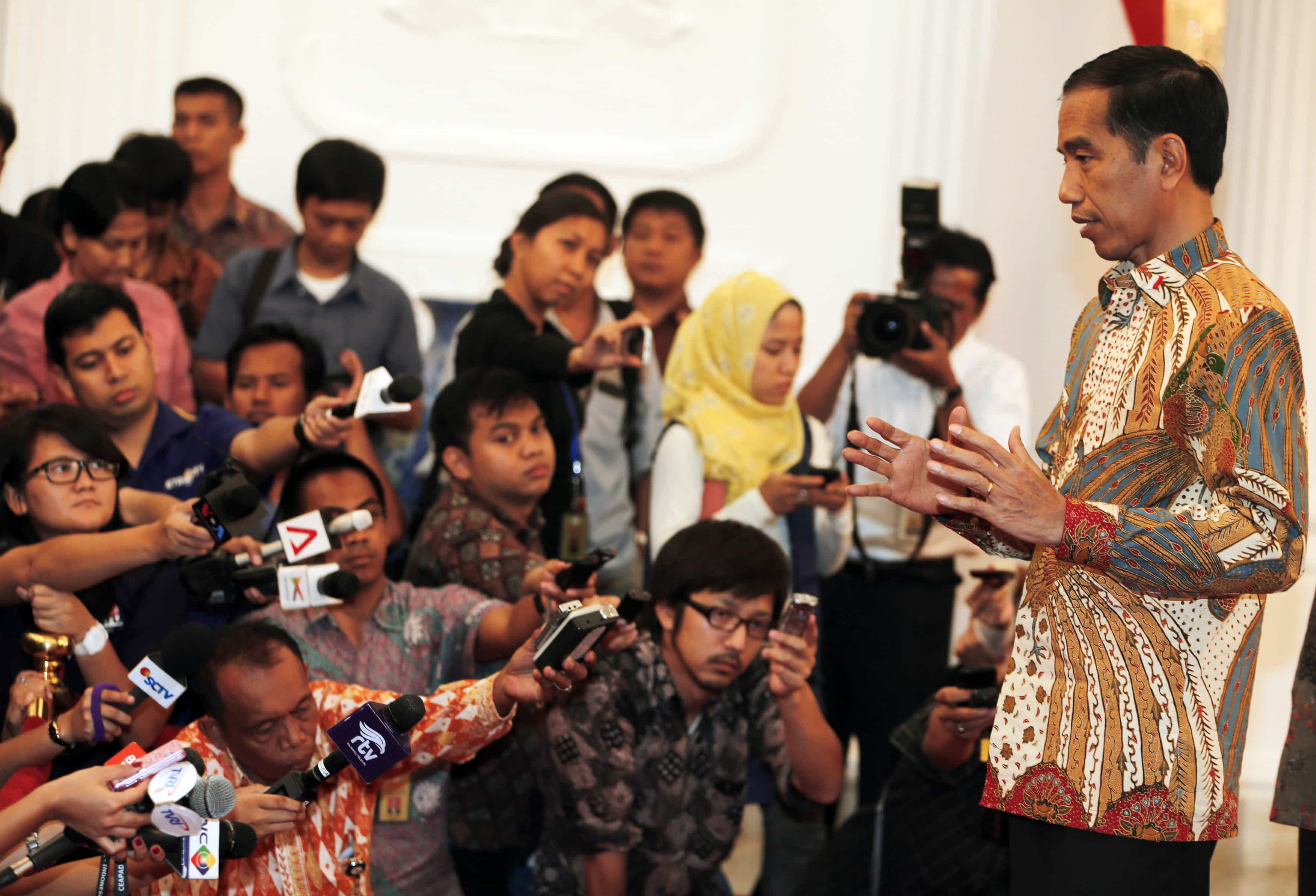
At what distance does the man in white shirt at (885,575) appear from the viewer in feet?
10.5

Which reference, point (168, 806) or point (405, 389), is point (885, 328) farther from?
point (168, 806)

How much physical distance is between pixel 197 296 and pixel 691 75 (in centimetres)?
197

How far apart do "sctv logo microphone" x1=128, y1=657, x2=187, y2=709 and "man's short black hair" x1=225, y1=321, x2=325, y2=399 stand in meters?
1.25

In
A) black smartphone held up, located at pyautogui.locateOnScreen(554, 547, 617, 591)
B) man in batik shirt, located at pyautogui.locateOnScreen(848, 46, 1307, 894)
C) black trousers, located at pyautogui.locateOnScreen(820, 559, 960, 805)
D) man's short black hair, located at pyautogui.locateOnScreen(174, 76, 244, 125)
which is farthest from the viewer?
man's short black hair, located at pyautogui.locateOnScreen(174, 76, 244, 125)

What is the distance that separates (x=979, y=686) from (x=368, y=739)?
1.14 meters

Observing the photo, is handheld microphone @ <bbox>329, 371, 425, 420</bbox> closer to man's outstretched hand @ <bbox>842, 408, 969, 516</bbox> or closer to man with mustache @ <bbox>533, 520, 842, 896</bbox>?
man with mustache @ <bbox>533, 520, 842, 896</bbox>

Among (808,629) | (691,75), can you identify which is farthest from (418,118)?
(808,629)

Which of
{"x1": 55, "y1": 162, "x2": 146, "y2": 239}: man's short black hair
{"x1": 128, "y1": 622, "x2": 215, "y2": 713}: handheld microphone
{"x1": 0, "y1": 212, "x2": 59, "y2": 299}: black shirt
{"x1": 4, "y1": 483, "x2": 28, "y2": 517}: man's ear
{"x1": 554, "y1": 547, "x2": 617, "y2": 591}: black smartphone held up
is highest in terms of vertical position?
{"x1": 55, "y1": 162, "x2": 146, "y2": 239}: man's short black hair

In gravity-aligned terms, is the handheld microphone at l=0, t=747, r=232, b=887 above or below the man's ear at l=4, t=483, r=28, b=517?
below

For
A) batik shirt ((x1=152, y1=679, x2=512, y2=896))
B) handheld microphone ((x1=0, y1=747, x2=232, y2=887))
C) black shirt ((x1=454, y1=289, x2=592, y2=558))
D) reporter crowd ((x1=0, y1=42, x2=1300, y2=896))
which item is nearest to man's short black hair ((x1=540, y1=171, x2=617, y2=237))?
reporter crowd ((x1=0, y1=42, x2=1300, y2=896))

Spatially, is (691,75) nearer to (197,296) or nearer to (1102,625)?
(197,296)

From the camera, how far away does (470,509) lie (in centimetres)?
285

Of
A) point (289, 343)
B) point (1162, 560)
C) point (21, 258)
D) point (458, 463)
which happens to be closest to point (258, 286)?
point (289, 343)

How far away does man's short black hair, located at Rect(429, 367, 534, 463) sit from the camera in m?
2.92
